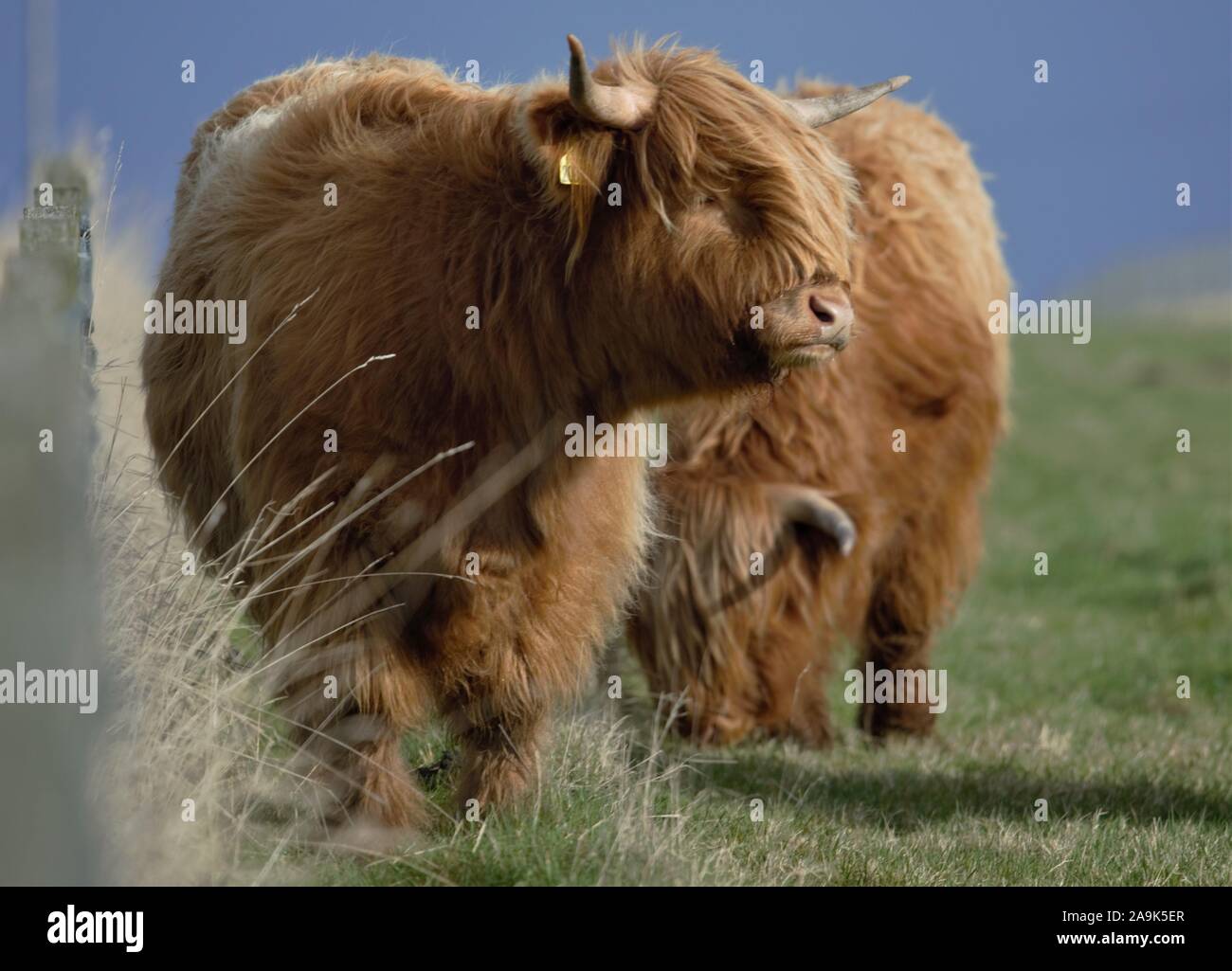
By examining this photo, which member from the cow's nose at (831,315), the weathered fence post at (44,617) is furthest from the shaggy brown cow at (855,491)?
the weathered fence post at (44,617)

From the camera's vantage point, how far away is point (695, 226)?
13.5ft

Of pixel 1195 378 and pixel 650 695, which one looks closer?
pixel 650 695

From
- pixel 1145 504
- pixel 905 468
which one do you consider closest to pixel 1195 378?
pixel 1145 504

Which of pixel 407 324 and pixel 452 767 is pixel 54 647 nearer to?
pixel 407 324

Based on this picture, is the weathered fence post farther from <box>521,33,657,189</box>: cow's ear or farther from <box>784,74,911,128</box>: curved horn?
<box>784,74,911,128</box>: curved horn

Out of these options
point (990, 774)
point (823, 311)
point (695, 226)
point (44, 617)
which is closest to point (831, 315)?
point (823, 311)

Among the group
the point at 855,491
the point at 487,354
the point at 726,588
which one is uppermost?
the point at 487,354

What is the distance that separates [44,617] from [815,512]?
423 centimetres

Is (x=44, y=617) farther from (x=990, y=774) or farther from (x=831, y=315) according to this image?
(x=990, y=774)

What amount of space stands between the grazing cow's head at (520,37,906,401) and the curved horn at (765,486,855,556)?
2488 millimetres

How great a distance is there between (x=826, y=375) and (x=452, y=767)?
8.51 ft

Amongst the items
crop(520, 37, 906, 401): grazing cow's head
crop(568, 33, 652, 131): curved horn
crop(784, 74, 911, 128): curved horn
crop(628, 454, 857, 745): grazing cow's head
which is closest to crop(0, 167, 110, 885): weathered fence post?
crop(568, 33, 652, 131): curved horn
